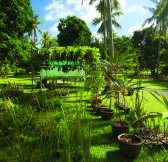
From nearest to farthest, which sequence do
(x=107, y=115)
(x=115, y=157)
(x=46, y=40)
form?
(x=115, y=157)
(x=107, y=115)
(x=46, y=40)

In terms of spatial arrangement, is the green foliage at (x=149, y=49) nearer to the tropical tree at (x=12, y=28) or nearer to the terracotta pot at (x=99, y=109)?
the tropical tree at (x=12, y=28)

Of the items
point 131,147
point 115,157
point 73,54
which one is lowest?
point 115,157

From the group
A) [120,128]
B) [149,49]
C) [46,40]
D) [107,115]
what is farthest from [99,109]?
[46,40]

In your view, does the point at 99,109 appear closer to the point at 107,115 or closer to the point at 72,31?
the point at 107,115

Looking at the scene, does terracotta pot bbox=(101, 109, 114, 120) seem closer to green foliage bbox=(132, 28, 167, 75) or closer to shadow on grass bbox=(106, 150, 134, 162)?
shadow on grass bbox=(106, 150, 134, 162)

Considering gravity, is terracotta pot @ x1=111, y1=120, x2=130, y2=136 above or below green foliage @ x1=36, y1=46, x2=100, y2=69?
below

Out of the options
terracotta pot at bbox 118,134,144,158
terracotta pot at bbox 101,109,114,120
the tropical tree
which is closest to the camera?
terracotta pot at bbox 118,134,144,158

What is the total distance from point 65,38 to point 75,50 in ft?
81.0

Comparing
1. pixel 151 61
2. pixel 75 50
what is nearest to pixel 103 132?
pixel 75 50

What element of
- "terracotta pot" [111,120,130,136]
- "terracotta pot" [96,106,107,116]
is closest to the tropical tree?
"terracotta pot" [96,106,107,116]

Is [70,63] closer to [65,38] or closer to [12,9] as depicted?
[12,9]

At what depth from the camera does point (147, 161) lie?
3.68m

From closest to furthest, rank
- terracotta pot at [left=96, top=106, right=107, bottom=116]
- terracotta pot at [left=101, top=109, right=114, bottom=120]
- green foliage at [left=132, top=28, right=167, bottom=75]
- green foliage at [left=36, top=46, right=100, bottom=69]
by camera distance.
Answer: terracotta pot at [left=101, top=109, right=114, bottom=120], terracotta pot at [left=96, top=106, right=107, bottom=116], green foliage at [left=36, top=46, right=100, bottom=69], green foliage at [left=132, top=28, right=167, bottom=75]

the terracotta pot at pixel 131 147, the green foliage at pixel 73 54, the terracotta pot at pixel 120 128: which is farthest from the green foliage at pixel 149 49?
the terracotta pot at pixel 131 147
